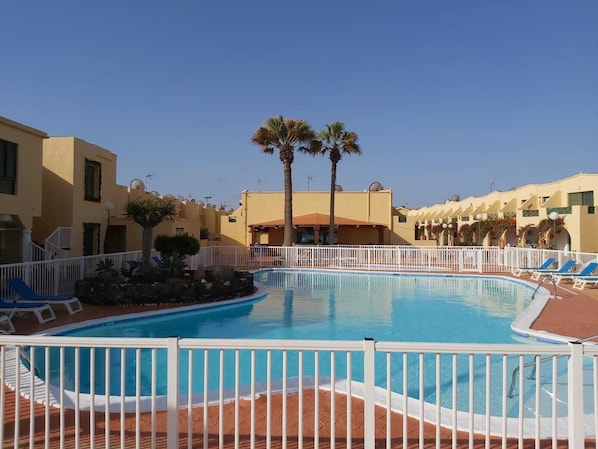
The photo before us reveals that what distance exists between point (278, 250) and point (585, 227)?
17.8 meters

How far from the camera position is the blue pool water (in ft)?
23.4

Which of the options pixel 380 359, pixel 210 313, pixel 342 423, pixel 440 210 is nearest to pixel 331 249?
pixel 210 313

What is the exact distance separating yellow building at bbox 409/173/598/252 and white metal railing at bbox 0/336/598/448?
18.9 m

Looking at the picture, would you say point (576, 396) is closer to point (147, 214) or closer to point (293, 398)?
point (293, 398)

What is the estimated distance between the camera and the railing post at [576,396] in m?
3.20

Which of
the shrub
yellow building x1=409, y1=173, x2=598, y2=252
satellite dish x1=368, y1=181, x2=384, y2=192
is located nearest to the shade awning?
yellow building x1=409, y1=173, x2=598, y2=252

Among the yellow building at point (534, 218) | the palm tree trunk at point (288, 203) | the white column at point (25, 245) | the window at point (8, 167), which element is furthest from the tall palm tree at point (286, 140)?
the window at point (8, 167)

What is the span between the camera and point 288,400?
4.95 metres

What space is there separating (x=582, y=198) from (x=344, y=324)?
26.4m

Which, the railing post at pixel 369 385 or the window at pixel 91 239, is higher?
the window at pixel 91 239

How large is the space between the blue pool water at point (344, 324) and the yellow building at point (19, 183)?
5699 mm

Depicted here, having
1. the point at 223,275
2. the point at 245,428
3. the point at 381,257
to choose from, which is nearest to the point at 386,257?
the point at 381,257

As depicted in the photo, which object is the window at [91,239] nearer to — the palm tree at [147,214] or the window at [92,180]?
the window at [92,180]

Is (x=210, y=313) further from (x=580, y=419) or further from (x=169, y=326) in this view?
(x=580, y=419)
